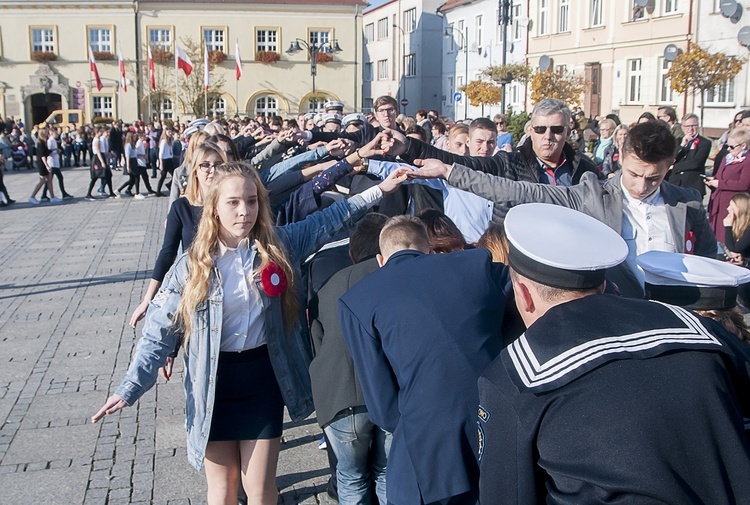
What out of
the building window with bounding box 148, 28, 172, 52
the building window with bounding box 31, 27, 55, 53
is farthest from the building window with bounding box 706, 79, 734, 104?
the building window with bounding box 31, 27, 55, 53

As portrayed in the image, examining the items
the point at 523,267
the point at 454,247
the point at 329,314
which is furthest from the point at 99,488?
the point at 523,267

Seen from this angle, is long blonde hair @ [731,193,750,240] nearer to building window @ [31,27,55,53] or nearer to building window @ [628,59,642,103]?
building window @ [628,59,642,103]

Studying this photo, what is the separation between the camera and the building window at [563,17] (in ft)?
128

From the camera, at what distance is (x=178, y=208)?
4977 mm

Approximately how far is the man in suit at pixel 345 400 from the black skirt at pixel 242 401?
29 cm

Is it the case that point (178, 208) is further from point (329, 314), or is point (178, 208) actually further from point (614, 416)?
point (614, 416)

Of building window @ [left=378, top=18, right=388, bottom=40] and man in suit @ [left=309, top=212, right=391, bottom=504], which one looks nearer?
man in suit @ [left=309, top=212, right=391, bottom=504]

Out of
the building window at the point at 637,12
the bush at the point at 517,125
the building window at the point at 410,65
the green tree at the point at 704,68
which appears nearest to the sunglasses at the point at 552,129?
the bush at the point at 517,125

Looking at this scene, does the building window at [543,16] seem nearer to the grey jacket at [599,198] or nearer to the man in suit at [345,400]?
the grey jacket at [599,198]

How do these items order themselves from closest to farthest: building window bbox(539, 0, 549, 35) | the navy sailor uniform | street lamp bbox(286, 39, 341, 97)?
the navy sailor uniform < street lamp bbox(286, 39, 341, 97) < building window bbox(539, 0, 549, 35)

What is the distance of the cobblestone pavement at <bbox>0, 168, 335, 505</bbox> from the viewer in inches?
184

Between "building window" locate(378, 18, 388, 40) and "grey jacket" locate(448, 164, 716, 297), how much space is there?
6556 cm

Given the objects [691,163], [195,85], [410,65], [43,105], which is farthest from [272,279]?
[410,65]

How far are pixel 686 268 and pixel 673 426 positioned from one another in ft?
3.36
